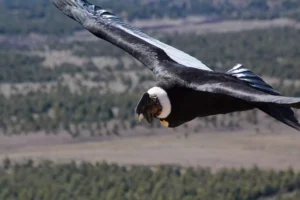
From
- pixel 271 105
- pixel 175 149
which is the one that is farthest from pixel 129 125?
pixel 271 105

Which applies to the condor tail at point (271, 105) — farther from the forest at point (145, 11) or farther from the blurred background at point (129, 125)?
the forest at point (145, 11)

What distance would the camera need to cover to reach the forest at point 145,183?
84.9ft

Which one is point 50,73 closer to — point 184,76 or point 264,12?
point 264,12

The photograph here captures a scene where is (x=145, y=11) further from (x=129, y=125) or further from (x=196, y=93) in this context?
(x=196, y=93)

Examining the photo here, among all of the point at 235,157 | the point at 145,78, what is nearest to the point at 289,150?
the point at 235,157

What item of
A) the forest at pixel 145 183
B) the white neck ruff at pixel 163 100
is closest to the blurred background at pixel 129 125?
the forest at pixel 145 183

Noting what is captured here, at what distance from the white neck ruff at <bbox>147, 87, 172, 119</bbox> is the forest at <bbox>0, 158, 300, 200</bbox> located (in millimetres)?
12279

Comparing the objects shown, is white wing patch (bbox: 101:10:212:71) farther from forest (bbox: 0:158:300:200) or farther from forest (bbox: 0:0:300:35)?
forest (bbox: 0:0:300:35)

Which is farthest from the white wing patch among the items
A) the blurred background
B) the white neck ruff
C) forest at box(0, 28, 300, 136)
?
forest at box(0, 28, 300, 136)

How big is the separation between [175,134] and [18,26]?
32804 millimetres

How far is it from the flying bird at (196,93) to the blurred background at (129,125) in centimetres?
1113

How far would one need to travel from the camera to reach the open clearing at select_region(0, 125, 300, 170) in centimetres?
3041

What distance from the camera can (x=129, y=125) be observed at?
122 feet

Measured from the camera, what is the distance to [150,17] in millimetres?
68000
